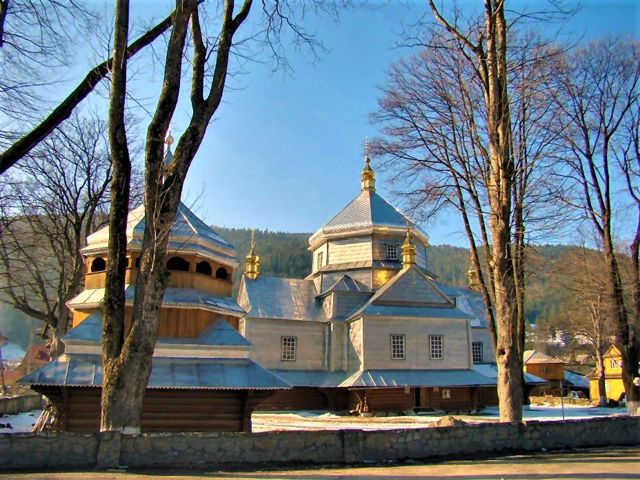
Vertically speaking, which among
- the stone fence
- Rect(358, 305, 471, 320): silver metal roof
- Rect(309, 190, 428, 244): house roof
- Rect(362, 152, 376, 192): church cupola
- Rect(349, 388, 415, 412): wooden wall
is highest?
Rect(362, 152, 376, 192): church cupola

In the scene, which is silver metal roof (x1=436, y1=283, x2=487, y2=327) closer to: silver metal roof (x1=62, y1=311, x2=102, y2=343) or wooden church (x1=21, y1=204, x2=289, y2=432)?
wooden church (x1=21, y1=204, x2=289, y2=432)

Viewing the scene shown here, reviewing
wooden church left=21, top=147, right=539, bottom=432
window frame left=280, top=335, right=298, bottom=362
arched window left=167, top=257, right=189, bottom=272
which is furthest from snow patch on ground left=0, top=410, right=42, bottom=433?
window frame left=280, top=335, right=298, bottom=362

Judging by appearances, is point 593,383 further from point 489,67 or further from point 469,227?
point 489,67

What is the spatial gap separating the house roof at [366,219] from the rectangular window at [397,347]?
678cm

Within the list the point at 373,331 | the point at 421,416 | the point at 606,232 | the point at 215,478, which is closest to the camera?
the point at 215,478

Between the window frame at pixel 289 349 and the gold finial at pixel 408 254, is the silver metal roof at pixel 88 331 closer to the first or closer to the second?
the window frame at pixel 289 349

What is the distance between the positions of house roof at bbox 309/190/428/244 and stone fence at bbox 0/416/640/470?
69.9ft

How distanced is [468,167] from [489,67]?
2.62m

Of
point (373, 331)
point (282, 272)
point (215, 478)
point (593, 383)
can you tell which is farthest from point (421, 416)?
point (282, 272)

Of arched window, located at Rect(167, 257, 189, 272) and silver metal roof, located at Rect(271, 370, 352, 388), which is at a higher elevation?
arched window, located at Rect(167, 257, 189, 272)

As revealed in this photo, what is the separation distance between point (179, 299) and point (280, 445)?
7.79 metres

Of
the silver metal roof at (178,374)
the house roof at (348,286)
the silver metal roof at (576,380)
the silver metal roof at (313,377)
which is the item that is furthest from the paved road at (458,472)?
the silver metal roof at (576,380)

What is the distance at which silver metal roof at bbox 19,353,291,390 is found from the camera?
45.4 ft

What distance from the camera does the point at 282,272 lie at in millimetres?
78312
